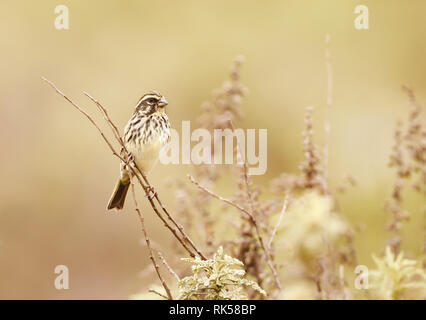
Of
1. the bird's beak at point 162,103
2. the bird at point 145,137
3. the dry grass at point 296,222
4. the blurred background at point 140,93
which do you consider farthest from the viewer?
the blurred background at point 140,93

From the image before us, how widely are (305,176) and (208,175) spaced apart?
63cm

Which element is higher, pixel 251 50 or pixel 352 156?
A: pixel 251 50

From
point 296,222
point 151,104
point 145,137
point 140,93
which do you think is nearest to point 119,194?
point 145,137

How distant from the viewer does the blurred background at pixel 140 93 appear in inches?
276

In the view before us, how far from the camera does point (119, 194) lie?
12.3 feet

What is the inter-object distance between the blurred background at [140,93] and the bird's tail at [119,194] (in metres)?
2.81

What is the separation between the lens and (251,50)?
8836 mm

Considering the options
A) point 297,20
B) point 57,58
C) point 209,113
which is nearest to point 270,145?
point 297,20

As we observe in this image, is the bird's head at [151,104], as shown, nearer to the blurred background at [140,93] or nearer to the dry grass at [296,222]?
the dry grass at [296,222]

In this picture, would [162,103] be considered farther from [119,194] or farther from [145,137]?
[119,194]

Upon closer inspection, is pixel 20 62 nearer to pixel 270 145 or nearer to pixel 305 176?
pixel 270 145

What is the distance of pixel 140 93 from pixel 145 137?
4.20m

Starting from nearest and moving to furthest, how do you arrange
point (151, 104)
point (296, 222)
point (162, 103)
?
point (296, 222) → point (162, 103) → point (151, 104)

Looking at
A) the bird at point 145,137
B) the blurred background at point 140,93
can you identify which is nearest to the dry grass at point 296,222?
the bird at point 145,137
